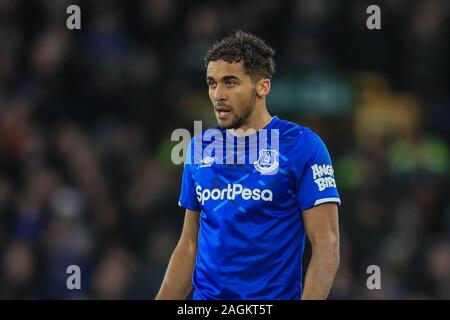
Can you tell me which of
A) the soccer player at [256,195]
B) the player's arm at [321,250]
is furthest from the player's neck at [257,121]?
the player's arm at [321,250]

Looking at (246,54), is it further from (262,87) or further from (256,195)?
(256,195)

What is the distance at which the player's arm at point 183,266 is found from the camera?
574 cm

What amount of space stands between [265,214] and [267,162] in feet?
0.93

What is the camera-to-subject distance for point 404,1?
13.4 m

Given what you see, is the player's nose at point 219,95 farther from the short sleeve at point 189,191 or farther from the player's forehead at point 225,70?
the short sleeve at point 189,191

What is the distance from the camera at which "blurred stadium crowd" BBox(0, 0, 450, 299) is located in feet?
34.7

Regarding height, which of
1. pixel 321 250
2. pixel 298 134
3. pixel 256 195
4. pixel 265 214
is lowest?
pixel 321 250

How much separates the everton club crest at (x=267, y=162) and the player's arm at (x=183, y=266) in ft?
1.69

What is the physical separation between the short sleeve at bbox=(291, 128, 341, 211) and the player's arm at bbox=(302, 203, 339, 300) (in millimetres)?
47

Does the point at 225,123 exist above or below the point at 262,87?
below

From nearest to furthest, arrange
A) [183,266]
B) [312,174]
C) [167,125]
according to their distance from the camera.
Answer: [312,174], [183,266], [167,125]

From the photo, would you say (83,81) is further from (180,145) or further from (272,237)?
(272,237)

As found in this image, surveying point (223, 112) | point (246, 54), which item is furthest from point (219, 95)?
point (246, 54)

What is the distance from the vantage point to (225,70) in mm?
5500
